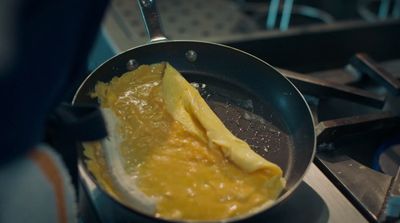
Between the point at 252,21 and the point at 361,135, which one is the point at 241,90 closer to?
the point at 361,135

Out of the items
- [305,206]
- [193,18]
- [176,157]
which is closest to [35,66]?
[176,157]

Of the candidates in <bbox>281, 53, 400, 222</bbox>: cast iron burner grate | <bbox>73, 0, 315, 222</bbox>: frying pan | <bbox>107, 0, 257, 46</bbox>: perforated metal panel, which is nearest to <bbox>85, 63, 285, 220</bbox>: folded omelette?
<bbox>73, 0, 315, 222</bbox>: frying pan

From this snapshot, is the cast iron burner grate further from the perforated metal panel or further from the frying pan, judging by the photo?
the perforated metal panel

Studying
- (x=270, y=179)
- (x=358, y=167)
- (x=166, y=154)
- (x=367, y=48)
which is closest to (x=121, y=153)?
(x=166, y=154)

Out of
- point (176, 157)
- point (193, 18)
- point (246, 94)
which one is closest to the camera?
point (176, 157)

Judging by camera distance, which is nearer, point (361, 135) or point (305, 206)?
point (305, 206)

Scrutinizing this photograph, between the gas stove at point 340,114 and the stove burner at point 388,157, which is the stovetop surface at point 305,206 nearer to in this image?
the gas stove at point 340,114
